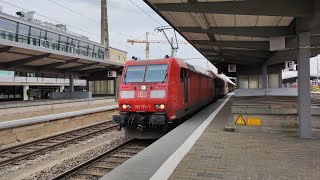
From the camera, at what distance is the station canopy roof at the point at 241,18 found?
7.26m

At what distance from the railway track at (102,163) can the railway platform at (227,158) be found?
1325mm

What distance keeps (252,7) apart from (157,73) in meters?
4.33

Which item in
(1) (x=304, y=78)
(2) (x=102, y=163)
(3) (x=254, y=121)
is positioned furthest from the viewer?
(3) (x=254, y=121)

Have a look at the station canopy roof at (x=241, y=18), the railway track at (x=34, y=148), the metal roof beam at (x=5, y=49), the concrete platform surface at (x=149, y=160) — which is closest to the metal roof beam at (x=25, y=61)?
the metal roof beam at (x=5, y=49)

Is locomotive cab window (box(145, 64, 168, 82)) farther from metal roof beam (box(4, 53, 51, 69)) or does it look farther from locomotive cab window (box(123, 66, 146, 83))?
metal roof beam (box(4, 53, 51, 69))

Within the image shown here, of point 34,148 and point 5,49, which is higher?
point 5,49

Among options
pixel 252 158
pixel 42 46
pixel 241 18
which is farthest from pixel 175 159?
pixel 42 46

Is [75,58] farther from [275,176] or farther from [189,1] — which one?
[275,176]

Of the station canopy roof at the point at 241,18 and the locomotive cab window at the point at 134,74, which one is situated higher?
the station canopy roof at the point at 241,18

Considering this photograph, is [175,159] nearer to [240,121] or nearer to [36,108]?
[240,121]

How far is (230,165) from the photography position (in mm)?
5938

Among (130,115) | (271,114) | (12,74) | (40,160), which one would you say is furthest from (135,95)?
(12,74)

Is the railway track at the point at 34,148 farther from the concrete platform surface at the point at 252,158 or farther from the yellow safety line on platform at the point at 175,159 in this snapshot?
the concrete platform surface at the point at 252,158

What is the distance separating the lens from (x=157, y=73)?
10.8m
